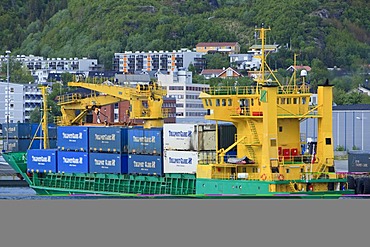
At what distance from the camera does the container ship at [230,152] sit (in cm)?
5350

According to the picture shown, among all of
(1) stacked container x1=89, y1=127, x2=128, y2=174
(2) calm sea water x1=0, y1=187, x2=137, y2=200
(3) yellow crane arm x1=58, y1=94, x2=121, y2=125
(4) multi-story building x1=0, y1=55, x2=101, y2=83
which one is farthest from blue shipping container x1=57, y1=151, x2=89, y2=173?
(4) multi-story building x1=0, y1=55, x2=101, y2=83

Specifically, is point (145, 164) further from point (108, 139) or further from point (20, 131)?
point (20, 131)

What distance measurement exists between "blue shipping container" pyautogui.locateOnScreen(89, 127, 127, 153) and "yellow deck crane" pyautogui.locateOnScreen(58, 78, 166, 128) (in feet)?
15.2

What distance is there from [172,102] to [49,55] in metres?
49.9

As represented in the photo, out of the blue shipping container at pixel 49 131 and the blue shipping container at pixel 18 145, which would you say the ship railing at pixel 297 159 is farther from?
the blue shipping container at pixel 18 145

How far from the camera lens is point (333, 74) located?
9969 centimetres

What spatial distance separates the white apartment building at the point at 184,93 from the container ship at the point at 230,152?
47.7m

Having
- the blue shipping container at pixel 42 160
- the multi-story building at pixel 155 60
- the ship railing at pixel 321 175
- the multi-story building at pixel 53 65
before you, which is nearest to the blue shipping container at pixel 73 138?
the blue shipping container at pixel 42 160

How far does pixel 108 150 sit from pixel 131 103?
6585 mm

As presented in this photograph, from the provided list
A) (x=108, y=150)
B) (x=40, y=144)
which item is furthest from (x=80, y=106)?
(x=108, y=150)

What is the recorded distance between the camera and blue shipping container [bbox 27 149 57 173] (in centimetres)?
6328

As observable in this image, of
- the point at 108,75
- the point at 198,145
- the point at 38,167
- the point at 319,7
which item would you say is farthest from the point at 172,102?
the point at 198,145

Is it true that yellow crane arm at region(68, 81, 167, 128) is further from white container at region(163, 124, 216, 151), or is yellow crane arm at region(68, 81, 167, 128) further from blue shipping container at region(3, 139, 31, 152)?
white container at region(163, 124, 216, 151)

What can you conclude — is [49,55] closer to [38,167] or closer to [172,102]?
[172,102]
